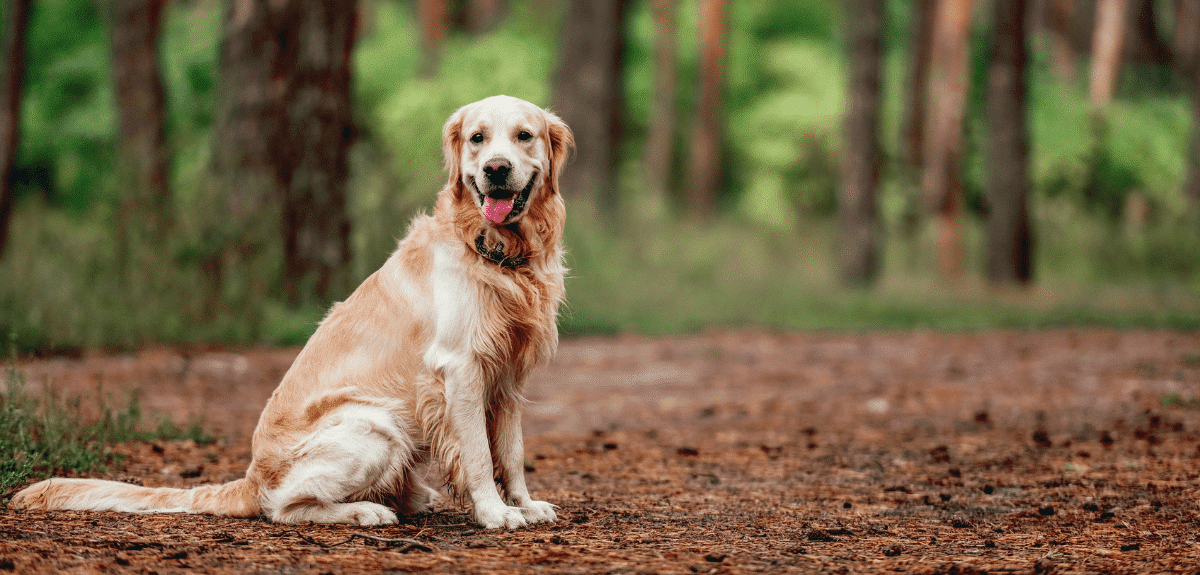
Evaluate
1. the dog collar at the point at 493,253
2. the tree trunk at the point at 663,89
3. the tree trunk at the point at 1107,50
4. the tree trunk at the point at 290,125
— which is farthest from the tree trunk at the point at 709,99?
the dog collar at the point at 493,253

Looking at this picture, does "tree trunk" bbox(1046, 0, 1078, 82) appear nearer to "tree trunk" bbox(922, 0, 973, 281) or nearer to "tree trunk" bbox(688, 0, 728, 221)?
"tree trunk" bbox(688, 0, 728, 221)

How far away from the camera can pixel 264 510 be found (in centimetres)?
420

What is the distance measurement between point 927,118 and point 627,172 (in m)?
8.63

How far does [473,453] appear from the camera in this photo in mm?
4102

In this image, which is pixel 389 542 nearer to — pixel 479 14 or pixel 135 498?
pixel 135 498

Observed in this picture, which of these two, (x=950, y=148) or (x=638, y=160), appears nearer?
(x=950, y=148)

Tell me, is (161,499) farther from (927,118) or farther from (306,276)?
(927,118)

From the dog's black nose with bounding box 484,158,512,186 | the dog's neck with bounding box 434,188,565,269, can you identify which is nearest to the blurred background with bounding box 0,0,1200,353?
the dog's neck with bounding box 434,188,565,269

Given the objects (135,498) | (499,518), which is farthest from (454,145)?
(135,498)

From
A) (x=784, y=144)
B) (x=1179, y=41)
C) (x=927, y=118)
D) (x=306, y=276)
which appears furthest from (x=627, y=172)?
(x=306, y=276)

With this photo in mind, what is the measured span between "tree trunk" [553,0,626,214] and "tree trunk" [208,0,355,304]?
23.6 ft

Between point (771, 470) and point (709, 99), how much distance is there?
2131cm

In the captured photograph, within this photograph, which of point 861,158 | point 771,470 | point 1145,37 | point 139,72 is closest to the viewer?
point 771,470

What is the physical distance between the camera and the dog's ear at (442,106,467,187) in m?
4.26
